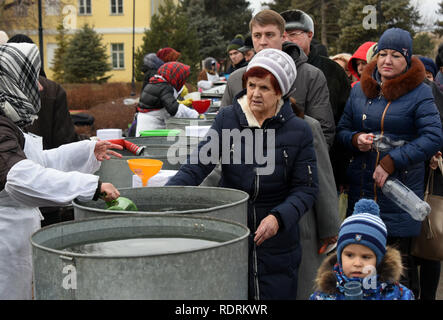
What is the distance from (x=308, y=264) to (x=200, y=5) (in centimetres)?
5226

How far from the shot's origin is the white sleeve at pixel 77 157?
11.4ft

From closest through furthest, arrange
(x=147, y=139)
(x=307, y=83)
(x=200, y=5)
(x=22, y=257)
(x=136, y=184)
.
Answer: (x=22, y=257) < (x=136, y=184) < (x=307, y=83) < (x=147, y=139) < (x=200, y=5)

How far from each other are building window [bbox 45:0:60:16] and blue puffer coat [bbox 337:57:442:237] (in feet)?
142

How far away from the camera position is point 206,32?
171ft

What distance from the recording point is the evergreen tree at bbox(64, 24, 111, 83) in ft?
142

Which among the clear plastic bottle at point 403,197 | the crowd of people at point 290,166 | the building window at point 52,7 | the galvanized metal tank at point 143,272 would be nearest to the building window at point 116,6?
the building window at point 52,7

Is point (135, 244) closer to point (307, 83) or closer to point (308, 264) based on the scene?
point (308, 264)

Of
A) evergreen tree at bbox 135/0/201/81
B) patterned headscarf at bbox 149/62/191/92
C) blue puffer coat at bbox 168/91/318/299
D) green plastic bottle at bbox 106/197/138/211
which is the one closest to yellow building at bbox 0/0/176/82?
evergreen tree at bbox 135/0/201/81

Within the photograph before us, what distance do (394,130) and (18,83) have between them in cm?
257

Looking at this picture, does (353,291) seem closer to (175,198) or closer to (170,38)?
(175,198)

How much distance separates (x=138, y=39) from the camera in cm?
5612

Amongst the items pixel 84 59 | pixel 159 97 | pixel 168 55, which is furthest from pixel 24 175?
pixel 84 59

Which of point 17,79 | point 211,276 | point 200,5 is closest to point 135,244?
point 211,276

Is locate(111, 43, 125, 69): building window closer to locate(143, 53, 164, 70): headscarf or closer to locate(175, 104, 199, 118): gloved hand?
locate(143, 53, 164, 70): headscarf
